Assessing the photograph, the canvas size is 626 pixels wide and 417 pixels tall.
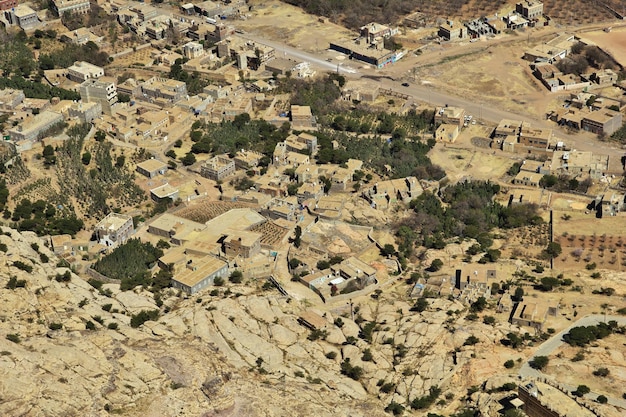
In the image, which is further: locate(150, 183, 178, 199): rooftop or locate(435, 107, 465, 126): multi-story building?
locate(435, 107, 465, 126): multi-story building

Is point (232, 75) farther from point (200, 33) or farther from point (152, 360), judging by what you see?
point (152, 360)

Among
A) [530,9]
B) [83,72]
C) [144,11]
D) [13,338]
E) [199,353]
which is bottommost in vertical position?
[83,72]

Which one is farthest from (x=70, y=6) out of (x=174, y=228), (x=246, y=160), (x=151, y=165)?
(x=174, y=228)

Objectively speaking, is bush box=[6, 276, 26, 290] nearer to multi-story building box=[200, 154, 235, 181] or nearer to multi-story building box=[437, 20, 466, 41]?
multi-story building box=[200, 154, 235, 181]

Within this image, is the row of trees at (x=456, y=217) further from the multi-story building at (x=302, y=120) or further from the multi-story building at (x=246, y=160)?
the multi-story building at (x=302, y=120)

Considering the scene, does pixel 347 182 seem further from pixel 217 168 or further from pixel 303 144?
pixel 217 168

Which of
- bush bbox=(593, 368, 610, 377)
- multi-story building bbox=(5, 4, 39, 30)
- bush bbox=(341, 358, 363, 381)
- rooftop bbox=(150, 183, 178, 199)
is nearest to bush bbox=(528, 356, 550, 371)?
bush bbox=(593, 368, 610, 377)

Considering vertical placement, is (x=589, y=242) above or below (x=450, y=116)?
below
